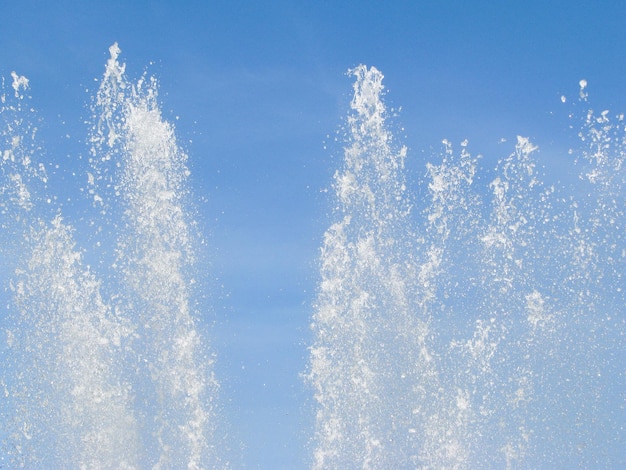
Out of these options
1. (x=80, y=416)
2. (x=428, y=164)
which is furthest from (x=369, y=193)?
(x=80, y=416)

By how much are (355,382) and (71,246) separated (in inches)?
436

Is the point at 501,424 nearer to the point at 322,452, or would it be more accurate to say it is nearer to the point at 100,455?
the point at 322,452

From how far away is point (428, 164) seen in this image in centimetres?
3959

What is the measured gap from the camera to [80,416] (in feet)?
115

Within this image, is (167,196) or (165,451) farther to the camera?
(167,196)

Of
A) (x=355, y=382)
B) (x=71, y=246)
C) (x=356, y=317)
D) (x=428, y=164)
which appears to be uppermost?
(x=428, y=164)

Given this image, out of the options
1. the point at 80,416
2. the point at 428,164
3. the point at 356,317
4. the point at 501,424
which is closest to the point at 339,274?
the point at 356,317

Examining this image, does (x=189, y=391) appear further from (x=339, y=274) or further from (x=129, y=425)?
(x=339, y=274)

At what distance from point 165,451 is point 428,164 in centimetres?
1426

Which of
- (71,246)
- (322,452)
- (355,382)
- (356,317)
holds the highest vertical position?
(71,246)

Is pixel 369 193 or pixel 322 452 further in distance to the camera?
pixel 369 193

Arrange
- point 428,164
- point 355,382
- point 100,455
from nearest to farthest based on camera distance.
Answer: point 100,455, point 355,382, point 428,164

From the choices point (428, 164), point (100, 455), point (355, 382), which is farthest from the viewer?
point (428, 164)

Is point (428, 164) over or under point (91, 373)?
over
